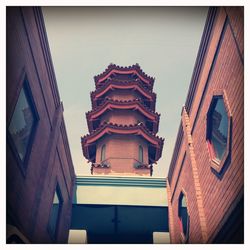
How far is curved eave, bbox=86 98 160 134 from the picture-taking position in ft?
70.1

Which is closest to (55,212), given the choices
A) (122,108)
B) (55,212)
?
(55,212)

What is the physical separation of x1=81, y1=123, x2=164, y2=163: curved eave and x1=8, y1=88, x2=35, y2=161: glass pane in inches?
440

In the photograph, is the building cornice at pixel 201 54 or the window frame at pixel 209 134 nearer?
the window frame at pixel 209 134

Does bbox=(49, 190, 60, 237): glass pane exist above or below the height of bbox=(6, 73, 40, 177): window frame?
below

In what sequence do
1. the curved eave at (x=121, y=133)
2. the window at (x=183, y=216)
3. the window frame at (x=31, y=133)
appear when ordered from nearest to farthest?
the window frame at (x=31, y=133)
the window at (x=183, y=216)
the curved eave at (x=121, y=133)

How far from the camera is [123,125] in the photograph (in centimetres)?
2006

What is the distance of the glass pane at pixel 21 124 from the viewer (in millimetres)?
7405

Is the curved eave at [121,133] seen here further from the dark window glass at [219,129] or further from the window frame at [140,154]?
the dark window glass at [219,129]

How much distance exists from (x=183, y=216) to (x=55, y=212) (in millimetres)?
4301

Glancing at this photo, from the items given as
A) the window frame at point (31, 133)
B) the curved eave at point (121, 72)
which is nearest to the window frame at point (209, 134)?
the window frame at point (31, 133)

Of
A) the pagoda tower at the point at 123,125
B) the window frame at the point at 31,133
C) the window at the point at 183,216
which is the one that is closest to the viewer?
the window frame at the point at 31,133

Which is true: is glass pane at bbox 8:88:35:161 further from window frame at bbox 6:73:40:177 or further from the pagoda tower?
the pagoda tower

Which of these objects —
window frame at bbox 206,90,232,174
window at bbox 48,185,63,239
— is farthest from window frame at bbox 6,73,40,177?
window frame at bbox 206,90,232,174

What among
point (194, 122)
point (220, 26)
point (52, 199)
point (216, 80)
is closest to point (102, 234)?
point (52, 199)
